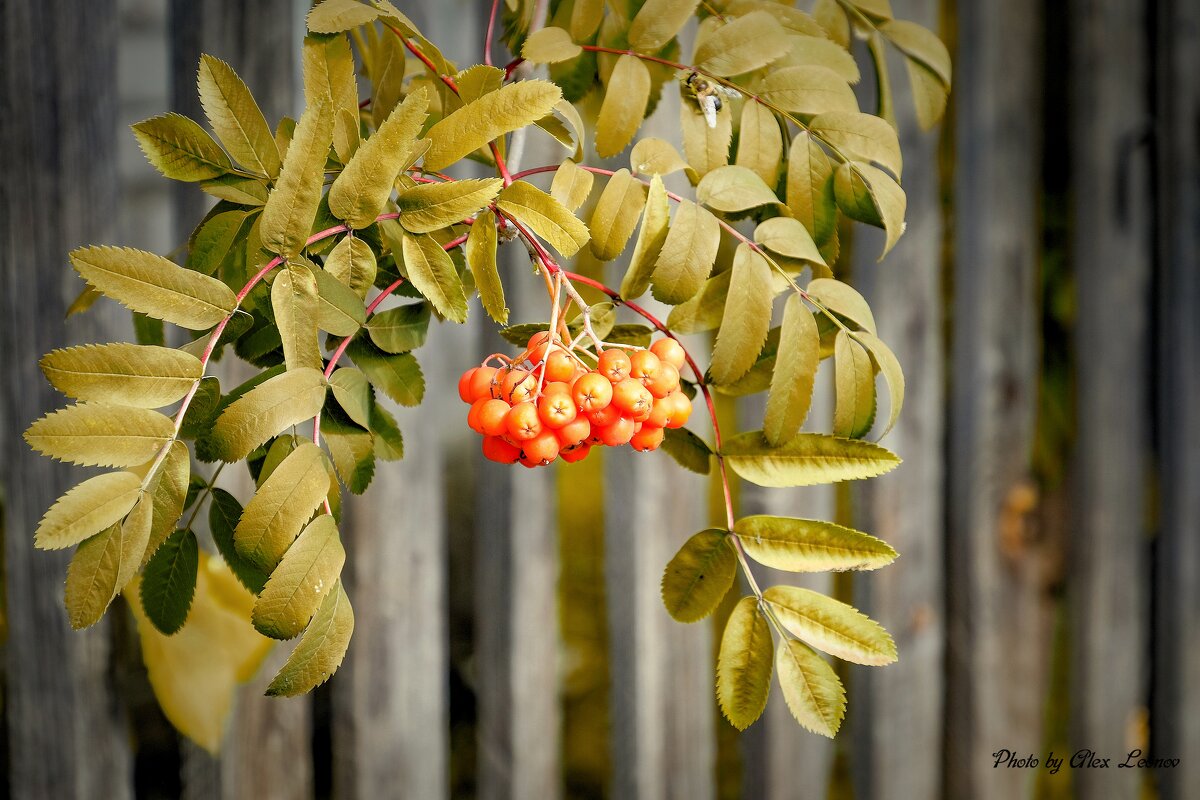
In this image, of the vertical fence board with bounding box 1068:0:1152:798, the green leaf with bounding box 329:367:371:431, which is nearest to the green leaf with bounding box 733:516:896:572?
the green leaf with bounding box 329:367:371:431

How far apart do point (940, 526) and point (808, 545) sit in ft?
2.98

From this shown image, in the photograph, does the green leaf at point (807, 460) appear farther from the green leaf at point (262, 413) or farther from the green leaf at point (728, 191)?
the green leaf at point (262, 413)

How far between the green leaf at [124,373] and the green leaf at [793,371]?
0.29 m

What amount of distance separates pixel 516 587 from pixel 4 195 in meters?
0.63

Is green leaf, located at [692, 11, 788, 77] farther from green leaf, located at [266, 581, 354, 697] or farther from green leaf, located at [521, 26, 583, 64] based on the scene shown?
green leaf, located at [266, 581, 354, 697]

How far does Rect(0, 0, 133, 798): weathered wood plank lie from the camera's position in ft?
2.66

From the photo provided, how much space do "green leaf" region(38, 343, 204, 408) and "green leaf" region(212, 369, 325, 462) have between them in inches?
1.5

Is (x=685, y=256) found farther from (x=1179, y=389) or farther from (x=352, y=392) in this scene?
(x=1179, y=389)

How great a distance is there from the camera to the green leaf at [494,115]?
0.44 m

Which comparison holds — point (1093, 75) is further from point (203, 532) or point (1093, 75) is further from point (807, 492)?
point (203, 532)

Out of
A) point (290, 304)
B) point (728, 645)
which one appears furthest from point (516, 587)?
point (290, 304)

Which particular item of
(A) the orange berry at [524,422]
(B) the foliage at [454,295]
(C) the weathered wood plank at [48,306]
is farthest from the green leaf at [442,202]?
(C) the weathered wood plank at [48,306]

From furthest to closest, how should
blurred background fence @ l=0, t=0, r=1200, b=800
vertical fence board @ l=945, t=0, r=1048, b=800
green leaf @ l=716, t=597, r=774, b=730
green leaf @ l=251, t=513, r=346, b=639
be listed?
vertical fence board @ l=945, t=0, r=1048, b=800 < blurred background fence @ l=0, t=0, r=1200, b=800 < green leaf @ l=716, t=597, r=774, b=730 < green leaf @ l=251, t=513, r=346, b=639

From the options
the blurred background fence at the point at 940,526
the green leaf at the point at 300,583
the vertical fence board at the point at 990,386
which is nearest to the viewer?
the green leaf at the point at 300,583
